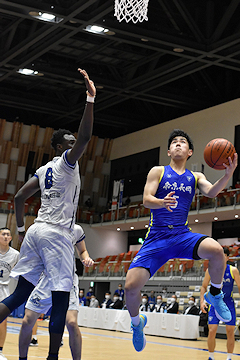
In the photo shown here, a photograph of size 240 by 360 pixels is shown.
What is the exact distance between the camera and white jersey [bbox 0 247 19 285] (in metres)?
7.21

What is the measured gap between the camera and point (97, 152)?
3603 cm

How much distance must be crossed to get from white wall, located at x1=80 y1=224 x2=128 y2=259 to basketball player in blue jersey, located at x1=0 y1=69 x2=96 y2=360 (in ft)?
95.0

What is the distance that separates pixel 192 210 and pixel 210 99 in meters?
6.64

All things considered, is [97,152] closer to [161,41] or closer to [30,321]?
[161,41]

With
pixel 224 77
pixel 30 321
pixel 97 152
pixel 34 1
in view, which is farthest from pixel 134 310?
pixel 97 152

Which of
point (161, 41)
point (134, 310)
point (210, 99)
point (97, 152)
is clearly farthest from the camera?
point (97, 152)

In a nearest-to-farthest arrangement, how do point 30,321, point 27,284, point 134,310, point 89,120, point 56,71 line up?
1. point 89,120
2. point 27,284
3. point 30,321
4. point 134,310
5. point 56,71

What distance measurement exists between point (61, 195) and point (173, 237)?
1.30 metres

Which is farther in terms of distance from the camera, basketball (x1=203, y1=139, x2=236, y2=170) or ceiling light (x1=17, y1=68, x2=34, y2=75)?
ceiling light (x1=17, y1=68, x2=34, y2=75)

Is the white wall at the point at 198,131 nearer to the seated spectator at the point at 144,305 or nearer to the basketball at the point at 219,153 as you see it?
the seated spectator at the point at 144,305

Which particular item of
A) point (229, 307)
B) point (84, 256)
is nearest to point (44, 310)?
point (84, 256)

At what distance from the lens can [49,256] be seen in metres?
4.32

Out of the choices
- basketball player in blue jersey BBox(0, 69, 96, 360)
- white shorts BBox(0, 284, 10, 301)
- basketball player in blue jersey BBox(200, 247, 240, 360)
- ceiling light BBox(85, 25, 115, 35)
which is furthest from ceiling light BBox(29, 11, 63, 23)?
basketball player in blue jersey BBox(0, 69, 96, 360)

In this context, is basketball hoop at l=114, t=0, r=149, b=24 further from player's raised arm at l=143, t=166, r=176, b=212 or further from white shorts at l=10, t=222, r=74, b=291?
white shorts at l=10, t=222, r=74, b=291
